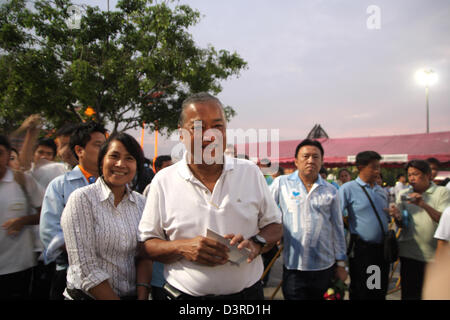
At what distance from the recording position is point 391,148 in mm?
12852

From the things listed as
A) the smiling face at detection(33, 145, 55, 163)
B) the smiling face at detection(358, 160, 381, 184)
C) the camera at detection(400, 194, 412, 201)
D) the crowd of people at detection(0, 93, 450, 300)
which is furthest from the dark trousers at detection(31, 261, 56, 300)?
the camera at detection(400, 194, 412, 201)

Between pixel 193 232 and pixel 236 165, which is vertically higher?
pixel 236 165

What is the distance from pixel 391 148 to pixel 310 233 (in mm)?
12086

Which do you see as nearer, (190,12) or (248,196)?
(248,196)

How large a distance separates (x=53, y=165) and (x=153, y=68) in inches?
204

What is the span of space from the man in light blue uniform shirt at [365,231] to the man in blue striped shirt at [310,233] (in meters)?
0.47

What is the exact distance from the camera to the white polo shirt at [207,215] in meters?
1.44

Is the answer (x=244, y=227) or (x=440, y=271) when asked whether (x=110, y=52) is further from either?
(x=440, y=271)

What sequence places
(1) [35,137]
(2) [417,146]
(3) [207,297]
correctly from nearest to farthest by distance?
(3) [207,297]
(1) [35,137]
(2) [417,146]

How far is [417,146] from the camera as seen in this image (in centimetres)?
1241

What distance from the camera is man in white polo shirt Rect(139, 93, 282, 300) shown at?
4.68 feet

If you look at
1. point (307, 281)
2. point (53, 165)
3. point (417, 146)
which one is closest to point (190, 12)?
point (53, 165)

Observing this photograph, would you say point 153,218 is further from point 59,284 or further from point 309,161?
point 309,161

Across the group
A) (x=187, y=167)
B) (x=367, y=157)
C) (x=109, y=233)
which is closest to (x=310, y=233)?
(x=367, y=157)
